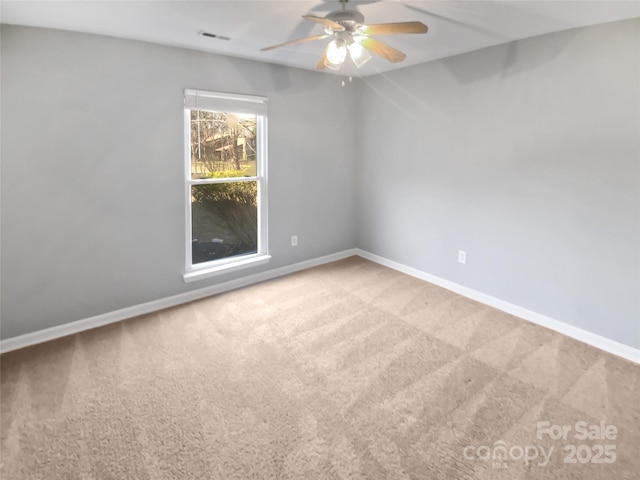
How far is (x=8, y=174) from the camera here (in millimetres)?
2551

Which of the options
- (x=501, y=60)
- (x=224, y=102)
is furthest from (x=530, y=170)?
(x=224, y=102)

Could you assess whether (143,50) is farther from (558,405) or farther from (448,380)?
(558,405)

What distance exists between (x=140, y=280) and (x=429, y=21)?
3069mm

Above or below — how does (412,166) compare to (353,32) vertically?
below

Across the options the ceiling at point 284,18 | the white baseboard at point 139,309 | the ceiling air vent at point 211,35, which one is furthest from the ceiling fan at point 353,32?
the white baseboard at point 139,309

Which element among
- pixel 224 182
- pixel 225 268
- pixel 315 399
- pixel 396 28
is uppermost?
pixel 396 28

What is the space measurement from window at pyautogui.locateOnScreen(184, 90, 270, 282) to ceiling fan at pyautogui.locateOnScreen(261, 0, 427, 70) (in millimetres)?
1416

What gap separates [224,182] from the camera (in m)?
3.71

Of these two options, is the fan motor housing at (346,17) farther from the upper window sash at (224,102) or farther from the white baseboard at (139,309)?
the white baseboard at (139,309)

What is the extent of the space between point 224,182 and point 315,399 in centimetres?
235

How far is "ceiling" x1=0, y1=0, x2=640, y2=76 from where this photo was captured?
2.21m

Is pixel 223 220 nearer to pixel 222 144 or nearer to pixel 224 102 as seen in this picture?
pixel 222 144

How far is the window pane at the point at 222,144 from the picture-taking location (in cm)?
346

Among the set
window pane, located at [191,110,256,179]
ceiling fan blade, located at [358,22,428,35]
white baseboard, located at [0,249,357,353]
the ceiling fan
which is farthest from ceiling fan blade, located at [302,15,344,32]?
white baseboard, located at [0,249,357,353]
